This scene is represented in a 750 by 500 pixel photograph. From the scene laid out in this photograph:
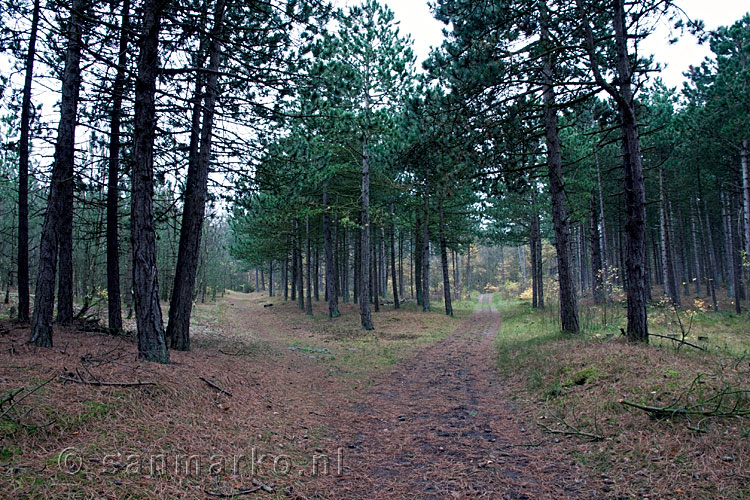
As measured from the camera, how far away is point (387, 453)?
4.50 m

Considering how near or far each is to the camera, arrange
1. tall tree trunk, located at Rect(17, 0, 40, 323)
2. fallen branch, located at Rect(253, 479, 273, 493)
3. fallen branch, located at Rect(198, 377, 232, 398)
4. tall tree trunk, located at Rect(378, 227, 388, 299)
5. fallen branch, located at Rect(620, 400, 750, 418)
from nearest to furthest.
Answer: fallen branch, located at Rect(253, 479, 273, 493) < fallen branch, located at Rect(620, 400, 750, 418) < fallen branch, located at Rect(198, 377, 232, 398) < tall tree trunk, located at Rect(17, 0, 40, 323) < tall tree trunk, located at Rect(378, 227, 388, 299)

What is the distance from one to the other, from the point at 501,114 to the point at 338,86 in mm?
3990

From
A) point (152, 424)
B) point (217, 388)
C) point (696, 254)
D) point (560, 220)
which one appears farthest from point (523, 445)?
point (696, 254)

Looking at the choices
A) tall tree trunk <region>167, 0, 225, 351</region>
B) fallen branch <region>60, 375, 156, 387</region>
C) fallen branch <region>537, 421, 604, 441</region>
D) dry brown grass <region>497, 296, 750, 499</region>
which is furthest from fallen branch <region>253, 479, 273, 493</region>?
tall tree trunk <region>167, 0, 225, 351</region>

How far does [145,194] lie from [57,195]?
196 cm

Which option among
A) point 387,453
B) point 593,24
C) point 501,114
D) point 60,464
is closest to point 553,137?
point 501,114

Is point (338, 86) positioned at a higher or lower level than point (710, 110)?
lower

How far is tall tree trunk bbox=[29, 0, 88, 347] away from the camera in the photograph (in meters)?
6.19

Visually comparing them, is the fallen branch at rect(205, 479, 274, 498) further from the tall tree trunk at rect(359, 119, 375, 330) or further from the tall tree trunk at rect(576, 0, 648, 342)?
the tall tree trunk at rect(359, 119, 375, 330)

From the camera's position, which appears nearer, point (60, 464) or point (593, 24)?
point (60, 464)

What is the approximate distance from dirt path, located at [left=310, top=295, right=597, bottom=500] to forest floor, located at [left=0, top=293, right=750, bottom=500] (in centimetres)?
2

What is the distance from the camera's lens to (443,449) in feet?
14.9

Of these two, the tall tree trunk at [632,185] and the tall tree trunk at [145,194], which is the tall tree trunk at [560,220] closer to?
the tall tree trunk at [632,185]

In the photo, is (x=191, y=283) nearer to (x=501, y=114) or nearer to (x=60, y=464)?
(x=60, y=464)
